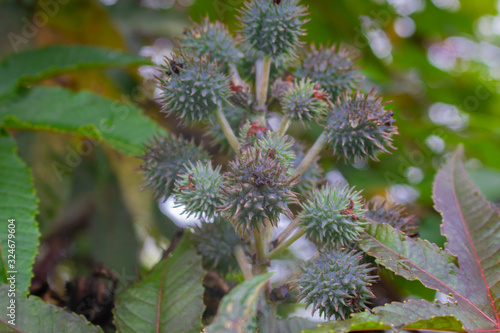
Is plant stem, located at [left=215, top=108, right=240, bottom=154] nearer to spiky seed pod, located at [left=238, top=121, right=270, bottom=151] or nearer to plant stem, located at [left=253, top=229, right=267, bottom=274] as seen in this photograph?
spiky seed pod, located at [left=238, top=121, right=270, bottom=151]

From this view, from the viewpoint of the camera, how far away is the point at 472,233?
1.39 m

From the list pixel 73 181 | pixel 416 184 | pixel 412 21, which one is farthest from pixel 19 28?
pixel 412 21

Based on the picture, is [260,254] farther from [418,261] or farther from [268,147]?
[418,261]

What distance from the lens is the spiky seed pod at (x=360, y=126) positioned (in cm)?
120

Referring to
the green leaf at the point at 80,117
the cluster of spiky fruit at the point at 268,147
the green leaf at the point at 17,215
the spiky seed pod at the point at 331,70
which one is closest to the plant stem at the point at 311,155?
the cluster of spiky fruit at the point at 268,147

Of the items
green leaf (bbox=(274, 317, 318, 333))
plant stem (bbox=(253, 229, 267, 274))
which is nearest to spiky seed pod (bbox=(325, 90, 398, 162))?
plant stem (bbox=(253, 229, 267, 274))

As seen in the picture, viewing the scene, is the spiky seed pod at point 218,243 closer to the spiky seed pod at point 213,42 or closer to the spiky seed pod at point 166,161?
the spiky seed pod at point 166,161

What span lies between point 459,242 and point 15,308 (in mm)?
1229

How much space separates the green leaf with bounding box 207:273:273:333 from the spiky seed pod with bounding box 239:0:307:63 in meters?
0.72

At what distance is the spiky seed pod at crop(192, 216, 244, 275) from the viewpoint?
128 cm

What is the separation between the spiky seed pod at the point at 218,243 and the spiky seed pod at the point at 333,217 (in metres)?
0.24

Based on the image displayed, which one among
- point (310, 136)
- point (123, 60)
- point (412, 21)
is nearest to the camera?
point (123, 60)

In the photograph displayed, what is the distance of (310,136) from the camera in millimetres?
2744

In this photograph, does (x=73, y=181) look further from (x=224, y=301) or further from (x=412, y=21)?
Result: (x=412, y=21)
